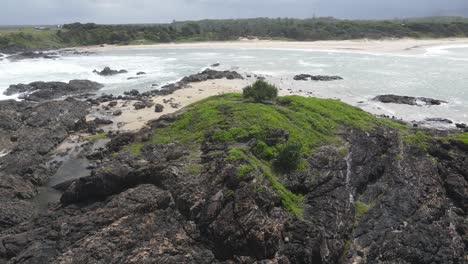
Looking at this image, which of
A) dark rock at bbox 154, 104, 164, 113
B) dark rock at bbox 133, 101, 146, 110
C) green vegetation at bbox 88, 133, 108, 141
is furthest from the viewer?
dark rock at bbox 133, 101, 146, 110

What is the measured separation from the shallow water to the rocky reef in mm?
18742

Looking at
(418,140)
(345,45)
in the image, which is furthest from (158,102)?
(345,45)

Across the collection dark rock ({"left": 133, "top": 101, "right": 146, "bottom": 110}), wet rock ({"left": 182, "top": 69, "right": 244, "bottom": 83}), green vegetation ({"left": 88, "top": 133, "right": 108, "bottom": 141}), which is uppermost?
wet rock ({"left": 182, "top": 69, "right": 244, "bottom": 83})

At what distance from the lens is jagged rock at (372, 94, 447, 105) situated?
1661 inches

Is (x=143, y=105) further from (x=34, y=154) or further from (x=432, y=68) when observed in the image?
(x=432, y=68)

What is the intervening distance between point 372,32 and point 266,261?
414 ft

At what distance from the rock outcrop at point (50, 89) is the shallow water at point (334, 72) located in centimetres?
199

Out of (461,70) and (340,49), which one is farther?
(340,49)

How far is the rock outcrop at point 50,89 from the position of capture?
48.5 metres

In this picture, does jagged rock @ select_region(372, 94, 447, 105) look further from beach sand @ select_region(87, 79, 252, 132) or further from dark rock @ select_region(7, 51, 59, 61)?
dark rock @ select_region(7, 51, 59, 61)

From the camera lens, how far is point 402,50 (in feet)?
305

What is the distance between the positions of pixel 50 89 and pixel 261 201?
44114mm

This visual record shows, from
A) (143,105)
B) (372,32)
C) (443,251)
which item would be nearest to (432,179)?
(443,251)

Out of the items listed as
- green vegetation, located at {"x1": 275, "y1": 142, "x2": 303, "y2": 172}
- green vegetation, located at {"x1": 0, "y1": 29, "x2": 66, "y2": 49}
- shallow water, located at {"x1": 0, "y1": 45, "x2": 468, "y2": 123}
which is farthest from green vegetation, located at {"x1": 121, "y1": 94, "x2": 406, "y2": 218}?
green vegetation, located at {"x1": 0, "y1": 29, "x2": 66, "y2": 49}
